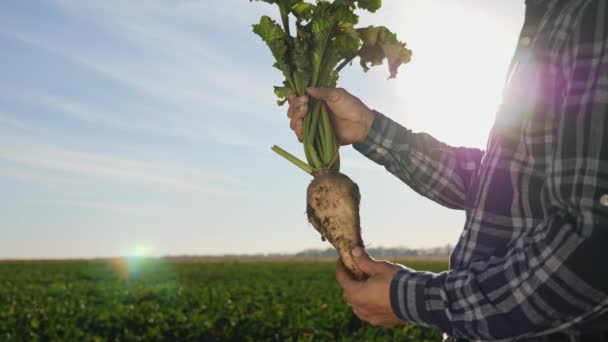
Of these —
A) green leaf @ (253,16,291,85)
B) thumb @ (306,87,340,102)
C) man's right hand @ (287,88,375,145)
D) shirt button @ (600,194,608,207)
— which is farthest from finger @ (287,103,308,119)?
shirt button @ (600,194,608,207)

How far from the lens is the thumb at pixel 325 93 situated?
2.90 metres

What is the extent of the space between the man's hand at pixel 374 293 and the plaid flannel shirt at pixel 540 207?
0.19 ft

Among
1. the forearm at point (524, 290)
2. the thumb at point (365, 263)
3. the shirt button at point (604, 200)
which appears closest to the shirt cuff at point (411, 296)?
the forearm at point (524, 290)

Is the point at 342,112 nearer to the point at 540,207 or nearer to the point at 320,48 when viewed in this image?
the point at 320,48

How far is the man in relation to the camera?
1479 millimetres

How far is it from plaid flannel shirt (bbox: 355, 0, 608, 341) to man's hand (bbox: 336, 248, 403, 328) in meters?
0.06

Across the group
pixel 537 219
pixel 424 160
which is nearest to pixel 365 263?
pixel 537 219

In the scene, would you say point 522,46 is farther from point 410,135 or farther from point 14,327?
point 14,327

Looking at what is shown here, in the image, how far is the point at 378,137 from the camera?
282 cm

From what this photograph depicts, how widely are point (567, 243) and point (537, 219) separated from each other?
0.32 m

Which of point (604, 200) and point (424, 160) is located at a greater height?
point (424, 160)

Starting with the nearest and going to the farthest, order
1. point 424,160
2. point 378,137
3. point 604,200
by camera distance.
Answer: point 604,200, point 424,160, point 378,137

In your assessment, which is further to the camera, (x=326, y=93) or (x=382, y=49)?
(x=382, y=49)

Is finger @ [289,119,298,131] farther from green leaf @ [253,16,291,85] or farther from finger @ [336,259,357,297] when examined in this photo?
finger @ [336,259,357,297]
